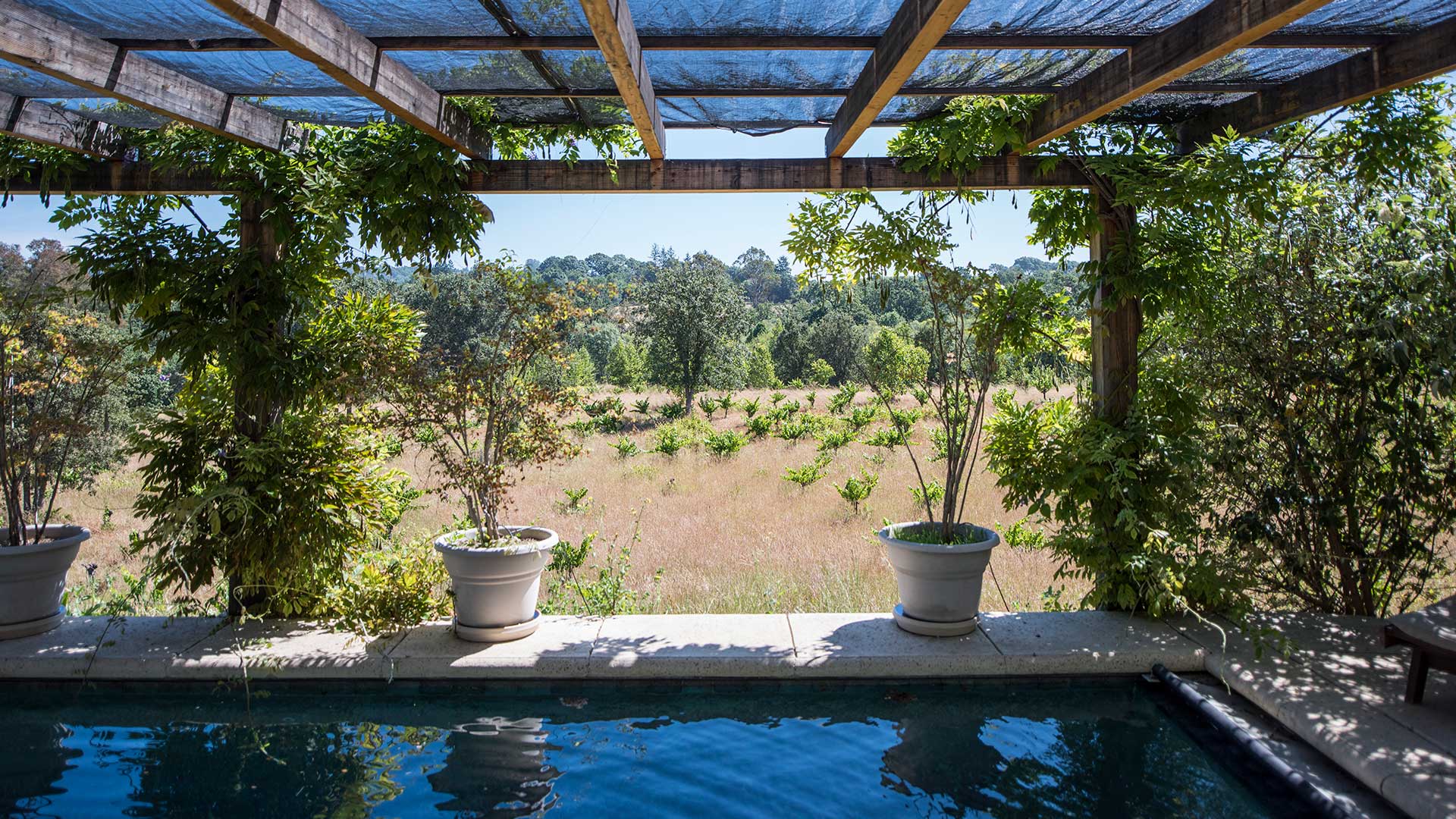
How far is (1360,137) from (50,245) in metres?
14.6

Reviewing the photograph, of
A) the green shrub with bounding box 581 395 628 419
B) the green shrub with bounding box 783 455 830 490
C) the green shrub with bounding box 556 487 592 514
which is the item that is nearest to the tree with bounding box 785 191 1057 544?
the green shrub with bounding box 556 487 592 514

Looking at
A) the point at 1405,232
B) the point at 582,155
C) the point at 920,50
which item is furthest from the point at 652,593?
the point at 1405,232

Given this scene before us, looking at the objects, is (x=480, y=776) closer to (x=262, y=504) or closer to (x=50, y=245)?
(x=262, y=504)

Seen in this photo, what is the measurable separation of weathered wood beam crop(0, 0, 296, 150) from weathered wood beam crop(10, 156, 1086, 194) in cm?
61

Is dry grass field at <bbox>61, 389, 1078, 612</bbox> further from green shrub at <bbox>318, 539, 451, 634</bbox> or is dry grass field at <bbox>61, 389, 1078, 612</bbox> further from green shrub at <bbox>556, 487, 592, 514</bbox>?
green shrub at <bbox>318, 539, 451, 634</bbox>

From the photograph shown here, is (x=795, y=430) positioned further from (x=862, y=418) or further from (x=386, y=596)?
(x=386, y=596)

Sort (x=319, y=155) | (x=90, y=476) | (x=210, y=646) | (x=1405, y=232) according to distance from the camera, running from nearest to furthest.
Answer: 1. (x=1405, y=232)
2. (x=210, y=646)
3. (x=319, y=155)
4. (x=90, y=476)

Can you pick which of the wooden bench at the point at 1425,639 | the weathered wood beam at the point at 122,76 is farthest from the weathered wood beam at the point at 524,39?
the wooden bench at the point at 1425,639

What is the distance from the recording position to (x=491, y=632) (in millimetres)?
3850

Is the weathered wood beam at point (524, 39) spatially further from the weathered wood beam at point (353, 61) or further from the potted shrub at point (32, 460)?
the potted shrub at point (32, 460)

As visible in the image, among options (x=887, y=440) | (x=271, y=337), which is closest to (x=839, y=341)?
(x=887, y=440)

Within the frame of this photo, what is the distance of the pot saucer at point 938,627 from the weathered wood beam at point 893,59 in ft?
7.38

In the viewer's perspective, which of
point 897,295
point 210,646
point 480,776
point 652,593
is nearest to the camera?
point 480,776

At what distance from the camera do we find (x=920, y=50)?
8.75ft
